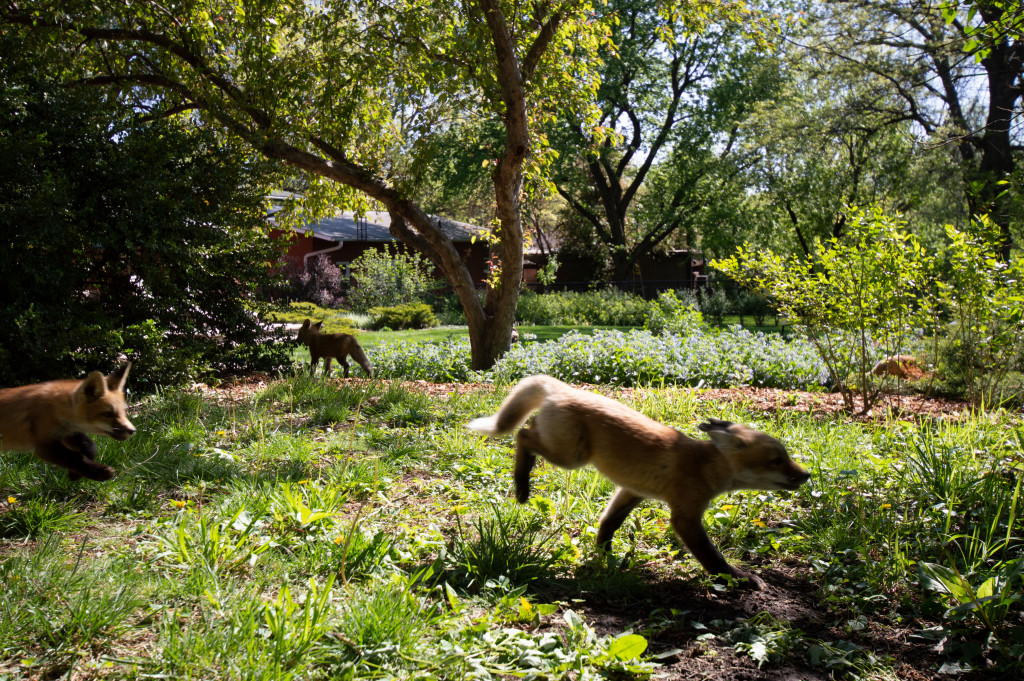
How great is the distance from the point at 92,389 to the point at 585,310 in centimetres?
2234

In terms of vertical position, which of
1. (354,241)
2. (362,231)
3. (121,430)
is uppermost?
(362,231)

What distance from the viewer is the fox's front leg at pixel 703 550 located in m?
3.83

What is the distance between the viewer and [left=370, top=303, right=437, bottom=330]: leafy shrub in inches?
904

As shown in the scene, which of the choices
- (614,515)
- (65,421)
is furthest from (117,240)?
(614,515)

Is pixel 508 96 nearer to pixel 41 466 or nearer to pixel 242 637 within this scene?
pixel 41 466

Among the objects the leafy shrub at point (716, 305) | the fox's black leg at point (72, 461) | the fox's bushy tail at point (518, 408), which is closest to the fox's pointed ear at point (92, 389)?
the fox's black leg at point (72, 461)

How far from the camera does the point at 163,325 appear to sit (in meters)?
9.41

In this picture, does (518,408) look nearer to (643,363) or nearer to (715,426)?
(715,426)

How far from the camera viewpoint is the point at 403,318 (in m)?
23.2

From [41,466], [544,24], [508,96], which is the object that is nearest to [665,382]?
[508,96]

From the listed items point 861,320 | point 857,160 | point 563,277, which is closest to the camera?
point 861,320

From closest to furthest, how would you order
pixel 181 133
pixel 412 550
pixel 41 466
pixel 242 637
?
pixel 242 637, pixel 412 550, pixel 41 466, pixel 181 133

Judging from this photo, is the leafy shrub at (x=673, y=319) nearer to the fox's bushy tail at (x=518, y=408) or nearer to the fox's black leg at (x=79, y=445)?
the fox's bushy tail at (x=518, y=408)

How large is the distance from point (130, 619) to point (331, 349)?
26.4 feet
